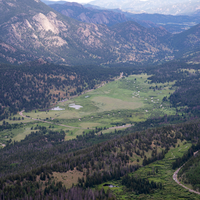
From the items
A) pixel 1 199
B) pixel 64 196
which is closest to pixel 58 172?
pixel 64 196

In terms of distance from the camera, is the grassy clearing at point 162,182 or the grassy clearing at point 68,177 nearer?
the grassy clearing at point 162,182

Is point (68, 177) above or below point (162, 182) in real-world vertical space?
below

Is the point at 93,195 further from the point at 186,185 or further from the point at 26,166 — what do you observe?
the point at 26,166

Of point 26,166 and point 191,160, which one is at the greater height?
point 191,160

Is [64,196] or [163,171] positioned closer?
[64,196]

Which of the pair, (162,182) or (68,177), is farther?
(68,177)

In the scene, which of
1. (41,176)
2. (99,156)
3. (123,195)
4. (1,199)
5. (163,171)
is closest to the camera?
(1,199)

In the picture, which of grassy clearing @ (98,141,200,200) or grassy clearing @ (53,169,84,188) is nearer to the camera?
grassy clearing @ (98,141,200,200)

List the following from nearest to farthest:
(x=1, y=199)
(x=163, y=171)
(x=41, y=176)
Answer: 1. (x=1, y=199)
2. (x=41, y=176)
3. (x=163, y=171)
